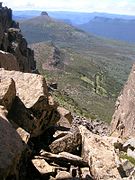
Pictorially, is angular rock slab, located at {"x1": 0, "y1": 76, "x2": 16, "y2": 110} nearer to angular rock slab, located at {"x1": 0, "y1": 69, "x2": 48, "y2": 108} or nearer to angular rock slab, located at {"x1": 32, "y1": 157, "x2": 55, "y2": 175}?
angular rock slab, located at {"x1": 0, "y1": 69, "x2": 48, "y2": 108}

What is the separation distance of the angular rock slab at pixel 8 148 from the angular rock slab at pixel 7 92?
5.52ft

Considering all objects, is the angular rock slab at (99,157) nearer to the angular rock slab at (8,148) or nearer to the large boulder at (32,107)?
the large boulder at (32,107)

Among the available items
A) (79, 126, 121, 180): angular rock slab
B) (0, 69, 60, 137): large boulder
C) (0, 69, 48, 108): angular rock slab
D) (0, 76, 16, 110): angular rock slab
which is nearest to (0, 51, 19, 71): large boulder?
(0, 69, 48, 108): angular rock slab

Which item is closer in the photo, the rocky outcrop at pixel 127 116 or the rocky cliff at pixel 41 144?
the rocky cliff at pixel 41 144

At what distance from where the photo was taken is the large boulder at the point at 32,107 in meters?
21.2

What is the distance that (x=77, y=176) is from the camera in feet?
64.6

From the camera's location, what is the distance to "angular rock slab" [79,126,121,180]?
19438 millimetres

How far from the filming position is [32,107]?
843 inches

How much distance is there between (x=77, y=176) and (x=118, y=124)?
24.4 metres

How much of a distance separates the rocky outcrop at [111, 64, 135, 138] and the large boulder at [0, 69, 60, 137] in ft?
56.5

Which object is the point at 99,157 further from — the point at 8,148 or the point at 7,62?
the point at 7,62

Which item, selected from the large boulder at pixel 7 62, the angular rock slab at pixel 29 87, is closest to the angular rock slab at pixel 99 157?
the angular rock slab at pixel 29 87

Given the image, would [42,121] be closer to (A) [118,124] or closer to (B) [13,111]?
(B) [13,111]

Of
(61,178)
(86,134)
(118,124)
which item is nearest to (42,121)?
(86,134)
